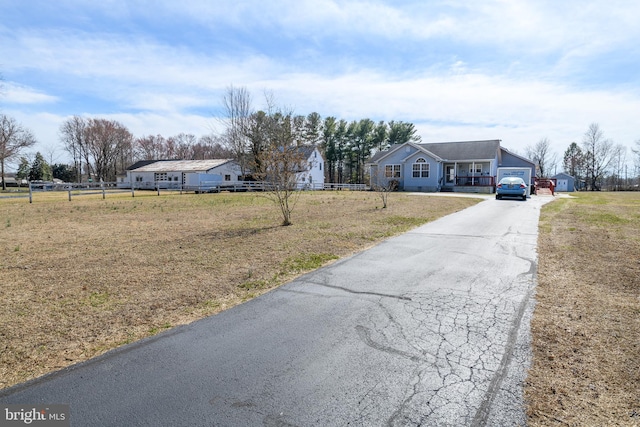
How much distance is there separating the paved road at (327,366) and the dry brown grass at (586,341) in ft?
0.62

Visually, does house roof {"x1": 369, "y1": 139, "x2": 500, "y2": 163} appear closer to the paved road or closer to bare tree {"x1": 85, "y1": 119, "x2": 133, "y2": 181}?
the paved road

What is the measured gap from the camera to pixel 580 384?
9.17 ft

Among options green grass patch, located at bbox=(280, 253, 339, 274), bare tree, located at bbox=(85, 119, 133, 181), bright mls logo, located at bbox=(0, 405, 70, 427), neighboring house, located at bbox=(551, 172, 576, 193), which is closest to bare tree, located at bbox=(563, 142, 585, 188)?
neighboring house, located at bbox=(551, 172, 576, 193)

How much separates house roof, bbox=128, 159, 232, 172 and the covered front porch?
94.8ft

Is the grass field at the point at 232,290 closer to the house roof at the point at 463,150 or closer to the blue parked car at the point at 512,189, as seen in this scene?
the blue parked car at the point at 512,189

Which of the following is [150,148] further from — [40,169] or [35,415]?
[35,415]

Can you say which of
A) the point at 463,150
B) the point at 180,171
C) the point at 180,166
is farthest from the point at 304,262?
the point at 180,166

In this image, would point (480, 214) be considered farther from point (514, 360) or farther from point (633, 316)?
point (514, 360)

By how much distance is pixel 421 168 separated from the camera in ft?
126

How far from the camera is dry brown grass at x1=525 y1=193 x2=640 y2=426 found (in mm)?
2520

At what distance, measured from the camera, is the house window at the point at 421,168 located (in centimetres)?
3812

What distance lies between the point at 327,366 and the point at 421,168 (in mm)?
37529

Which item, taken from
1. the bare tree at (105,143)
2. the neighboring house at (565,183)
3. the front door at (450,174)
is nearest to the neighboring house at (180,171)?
the bare tree at (105,143)

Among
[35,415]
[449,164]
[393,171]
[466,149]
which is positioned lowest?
[35,415]
